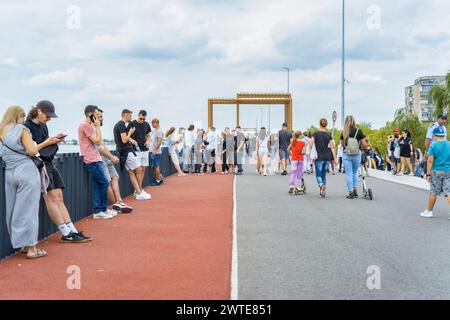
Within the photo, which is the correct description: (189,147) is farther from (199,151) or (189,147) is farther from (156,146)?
(156,146)

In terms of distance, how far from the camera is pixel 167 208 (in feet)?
42.1

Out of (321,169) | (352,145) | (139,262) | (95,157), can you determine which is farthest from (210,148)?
(139,262)

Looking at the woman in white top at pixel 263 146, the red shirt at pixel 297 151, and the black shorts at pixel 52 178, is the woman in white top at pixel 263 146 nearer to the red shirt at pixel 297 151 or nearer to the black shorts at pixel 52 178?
the red shirt at pixel 297 151

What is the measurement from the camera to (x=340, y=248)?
8.02m

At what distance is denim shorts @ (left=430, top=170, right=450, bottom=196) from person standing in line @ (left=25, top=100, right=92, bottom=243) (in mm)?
6452

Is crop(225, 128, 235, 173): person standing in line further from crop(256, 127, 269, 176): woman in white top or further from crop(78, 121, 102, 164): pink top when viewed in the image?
crop(78, 121, 102, 164): pink top

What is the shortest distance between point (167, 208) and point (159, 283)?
266 inches

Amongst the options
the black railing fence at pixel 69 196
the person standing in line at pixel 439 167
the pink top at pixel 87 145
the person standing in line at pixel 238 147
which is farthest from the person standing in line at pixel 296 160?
the person standing in line at pixel 238 147

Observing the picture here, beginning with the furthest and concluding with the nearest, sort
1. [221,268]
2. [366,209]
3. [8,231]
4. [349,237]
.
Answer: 1. [366,209]
2. [349,237]
3. [8,231]
4. [221,268]

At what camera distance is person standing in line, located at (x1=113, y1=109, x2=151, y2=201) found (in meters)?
13.5

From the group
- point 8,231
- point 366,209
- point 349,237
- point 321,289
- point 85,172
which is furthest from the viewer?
point 366,209

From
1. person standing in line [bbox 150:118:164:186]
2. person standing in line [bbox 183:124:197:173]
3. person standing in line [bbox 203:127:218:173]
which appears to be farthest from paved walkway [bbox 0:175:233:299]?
person standing in line [bbox 203:127:218:173]
